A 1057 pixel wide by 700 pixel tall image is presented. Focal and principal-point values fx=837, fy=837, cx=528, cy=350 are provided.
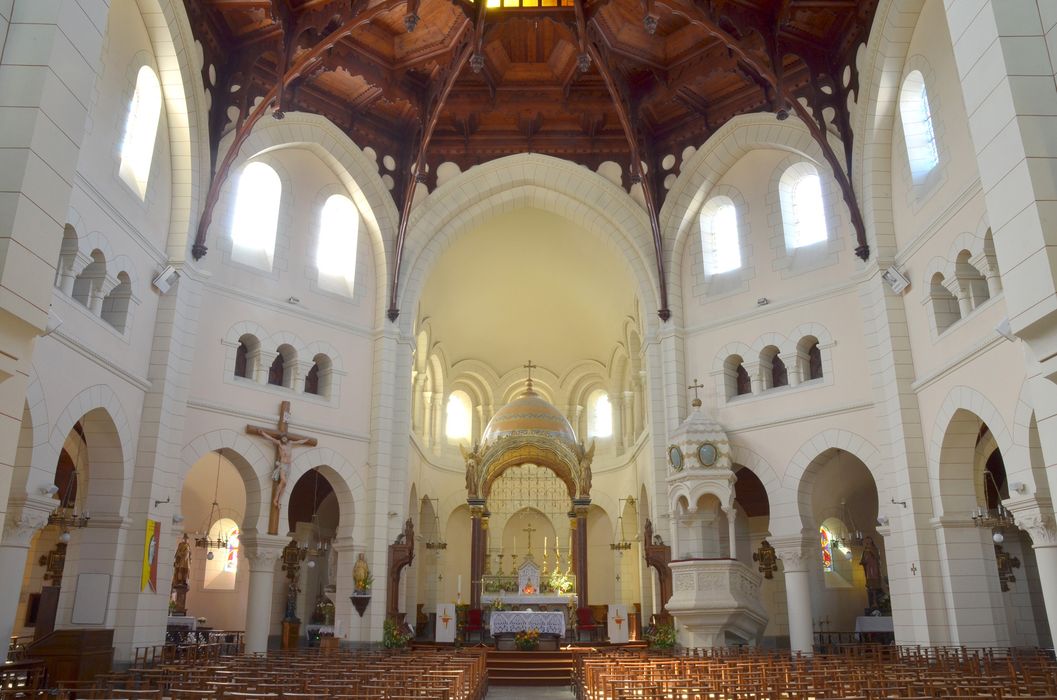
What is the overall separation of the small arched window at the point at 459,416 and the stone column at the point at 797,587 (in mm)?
16168

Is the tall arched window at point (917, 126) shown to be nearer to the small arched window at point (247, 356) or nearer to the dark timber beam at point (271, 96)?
the dark timber beam at point (271, 96)

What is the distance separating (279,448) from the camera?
20219 millimetres

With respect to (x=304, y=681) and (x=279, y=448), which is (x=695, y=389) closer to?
(x=279, y=448)

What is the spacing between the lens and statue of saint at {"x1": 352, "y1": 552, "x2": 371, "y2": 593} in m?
20.4

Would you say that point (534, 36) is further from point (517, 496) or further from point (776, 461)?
point (517, 496)

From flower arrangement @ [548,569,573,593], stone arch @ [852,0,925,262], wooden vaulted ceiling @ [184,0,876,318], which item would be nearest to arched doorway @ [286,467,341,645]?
flower arrangement @ [548,569,573,593]

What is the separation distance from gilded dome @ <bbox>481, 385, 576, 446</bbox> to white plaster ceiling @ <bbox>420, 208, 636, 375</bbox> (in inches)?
196

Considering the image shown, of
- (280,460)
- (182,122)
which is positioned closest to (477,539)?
(280,460)

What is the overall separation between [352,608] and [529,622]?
15.0ft

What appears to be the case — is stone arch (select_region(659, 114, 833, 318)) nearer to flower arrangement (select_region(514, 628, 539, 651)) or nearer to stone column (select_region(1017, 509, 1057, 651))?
flower arrangement (select_region(514, 628, 539, 651))

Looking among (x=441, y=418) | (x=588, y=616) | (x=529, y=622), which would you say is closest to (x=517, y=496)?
(x=441, y=418)

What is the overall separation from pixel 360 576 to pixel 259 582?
2.35 m

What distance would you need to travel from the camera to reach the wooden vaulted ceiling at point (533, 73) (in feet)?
62.5

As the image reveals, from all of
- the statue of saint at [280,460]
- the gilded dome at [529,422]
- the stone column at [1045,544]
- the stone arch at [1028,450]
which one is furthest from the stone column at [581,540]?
the stone arch at [1028,450]
